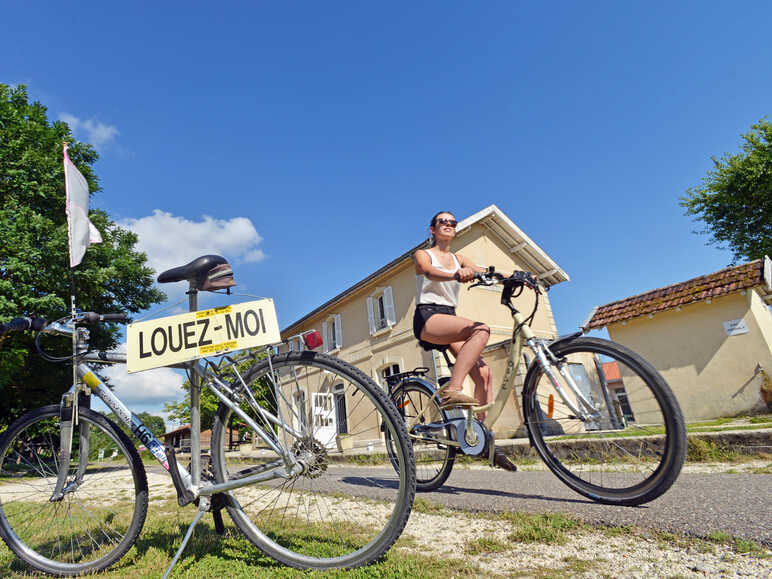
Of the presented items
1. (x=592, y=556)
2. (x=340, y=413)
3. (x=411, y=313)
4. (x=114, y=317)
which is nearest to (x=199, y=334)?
(x=114, y=317)

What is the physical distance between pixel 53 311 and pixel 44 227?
9.66ft

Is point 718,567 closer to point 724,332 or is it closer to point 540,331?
point 724,332

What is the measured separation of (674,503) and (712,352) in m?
8.99

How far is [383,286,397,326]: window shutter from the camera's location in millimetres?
15312

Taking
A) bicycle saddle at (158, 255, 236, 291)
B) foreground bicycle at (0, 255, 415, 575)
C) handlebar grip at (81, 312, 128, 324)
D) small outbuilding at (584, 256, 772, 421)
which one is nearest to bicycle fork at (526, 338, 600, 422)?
foreground bicycle at (0, 255, 415, 575)

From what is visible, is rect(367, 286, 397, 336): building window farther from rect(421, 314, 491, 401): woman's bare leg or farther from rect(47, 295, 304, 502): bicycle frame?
rect(47, 295, 304, 502): bicycle frame

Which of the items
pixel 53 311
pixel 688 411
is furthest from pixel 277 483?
pixel 53 311

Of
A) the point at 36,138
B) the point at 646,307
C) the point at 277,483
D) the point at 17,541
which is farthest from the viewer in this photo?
the point at 36,138

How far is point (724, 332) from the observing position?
870 cm

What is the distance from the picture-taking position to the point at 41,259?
1280 cm

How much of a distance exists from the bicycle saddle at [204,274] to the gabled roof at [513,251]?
12.7 m

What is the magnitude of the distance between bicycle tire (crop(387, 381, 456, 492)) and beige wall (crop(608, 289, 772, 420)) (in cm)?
856

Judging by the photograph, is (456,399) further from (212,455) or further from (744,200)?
(744,200)

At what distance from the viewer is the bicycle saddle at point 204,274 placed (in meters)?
2.06
